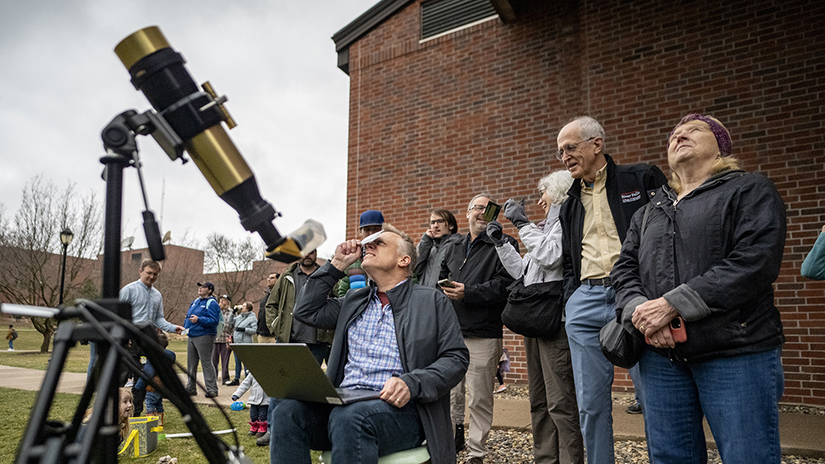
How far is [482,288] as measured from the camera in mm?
3934

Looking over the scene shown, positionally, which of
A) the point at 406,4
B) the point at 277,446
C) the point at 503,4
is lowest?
the point at 277,446

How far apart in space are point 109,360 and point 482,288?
2956mm

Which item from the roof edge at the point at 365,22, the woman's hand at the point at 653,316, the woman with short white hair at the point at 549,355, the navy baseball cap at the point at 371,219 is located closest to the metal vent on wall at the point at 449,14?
the roof edge at the point at 365,22

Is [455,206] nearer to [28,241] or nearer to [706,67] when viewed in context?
[706,67]

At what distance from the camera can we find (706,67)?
5891mm

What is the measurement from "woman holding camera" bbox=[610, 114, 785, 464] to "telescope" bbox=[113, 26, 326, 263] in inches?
53.2

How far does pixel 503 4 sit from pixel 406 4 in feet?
6.29

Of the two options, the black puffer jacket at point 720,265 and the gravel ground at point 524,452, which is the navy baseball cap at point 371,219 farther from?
the black puffer jacket at point 720,265

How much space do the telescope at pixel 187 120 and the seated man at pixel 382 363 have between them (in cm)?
95

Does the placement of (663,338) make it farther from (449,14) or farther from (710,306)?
(449,14)

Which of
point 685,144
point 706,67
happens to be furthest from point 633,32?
point 685,144

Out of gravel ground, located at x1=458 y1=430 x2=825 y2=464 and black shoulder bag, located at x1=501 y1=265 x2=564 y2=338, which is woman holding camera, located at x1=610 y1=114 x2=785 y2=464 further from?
gravel ground, located at x1=458 y1=430 x2=825 y2=464

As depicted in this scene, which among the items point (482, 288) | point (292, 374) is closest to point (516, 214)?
point (482, 288)

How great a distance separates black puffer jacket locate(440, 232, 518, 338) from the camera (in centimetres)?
393
